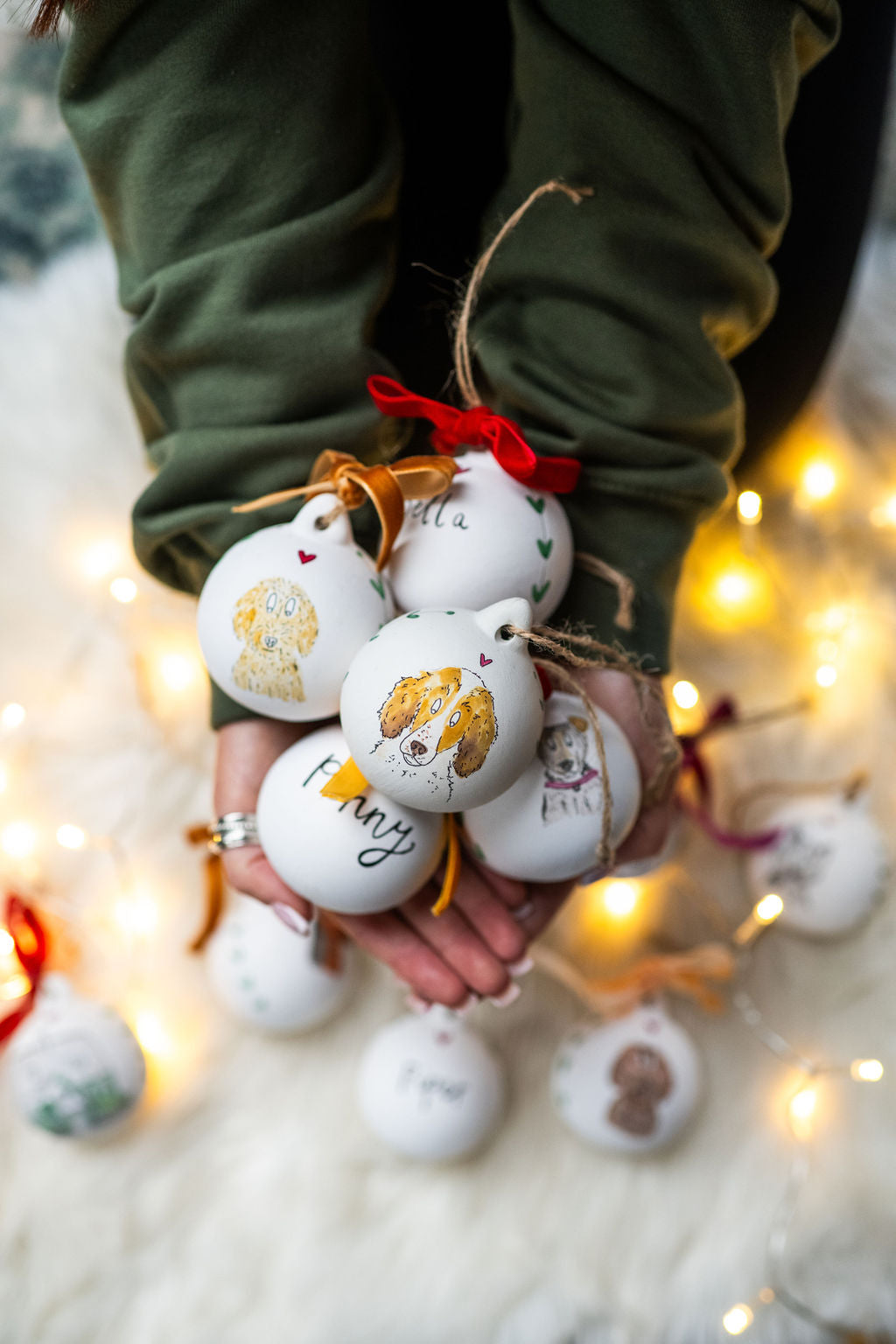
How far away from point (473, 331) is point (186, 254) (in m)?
0.20

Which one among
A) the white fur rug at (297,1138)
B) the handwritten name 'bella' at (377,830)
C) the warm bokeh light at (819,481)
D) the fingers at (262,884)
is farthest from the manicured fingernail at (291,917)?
the warm bokeh light at (819,481)

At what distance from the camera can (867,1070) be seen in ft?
2.66

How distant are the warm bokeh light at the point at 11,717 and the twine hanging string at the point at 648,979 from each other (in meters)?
0.47

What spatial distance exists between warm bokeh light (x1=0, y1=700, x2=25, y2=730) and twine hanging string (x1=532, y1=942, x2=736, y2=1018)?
47 centimetres

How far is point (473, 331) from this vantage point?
0.69 m

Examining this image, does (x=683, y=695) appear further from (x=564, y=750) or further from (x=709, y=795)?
(x=564, y=750)

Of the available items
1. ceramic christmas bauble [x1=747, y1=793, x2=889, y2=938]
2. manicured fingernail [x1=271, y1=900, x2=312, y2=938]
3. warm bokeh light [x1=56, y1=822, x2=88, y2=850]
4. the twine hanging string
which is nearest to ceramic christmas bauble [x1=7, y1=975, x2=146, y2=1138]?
warm bokeh light [x1=56, y1=822, x2=88, y2=850]

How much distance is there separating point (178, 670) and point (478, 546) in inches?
16.6

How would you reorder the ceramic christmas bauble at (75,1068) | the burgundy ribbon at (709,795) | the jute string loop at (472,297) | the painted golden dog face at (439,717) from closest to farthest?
the painted golden dog face at (439,717) → the jute string loop at (472,297) → the ceramic christmas bauble at (75,1068) → the burgundy ribbon at (709,795)

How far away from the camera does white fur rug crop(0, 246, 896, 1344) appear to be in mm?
751

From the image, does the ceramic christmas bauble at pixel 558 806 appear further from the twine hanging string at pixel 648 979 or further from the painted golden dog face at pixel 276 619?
the twine hanging string at pixel 648 979

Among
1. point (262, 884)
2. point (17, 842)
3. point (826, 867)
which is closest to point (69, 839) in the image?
point (17, 842)

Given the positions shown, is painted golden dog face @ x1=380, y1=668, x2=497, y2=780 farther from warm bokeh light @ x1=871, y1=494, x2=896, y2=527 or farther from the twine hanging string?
warm bokeh light @ x1=871, y1=494, x2=896, y2=527

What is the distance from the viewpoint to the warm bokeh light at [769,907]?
0.80 meters
